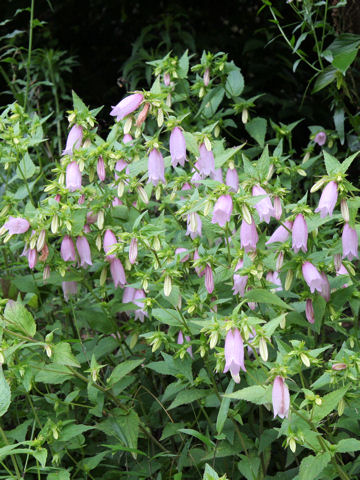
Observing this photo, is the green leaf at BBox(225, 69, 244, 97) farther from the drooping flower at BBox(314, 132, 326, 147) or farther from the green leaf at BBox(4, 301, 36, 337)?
the green leaf at BBox(4, 301, 36, 337)

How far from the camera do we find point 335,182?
6.42ft

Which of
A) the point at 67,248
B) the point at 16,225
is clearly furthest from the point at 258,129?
the point at 16,225

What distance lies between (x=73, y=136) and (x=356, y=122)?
1913 mm

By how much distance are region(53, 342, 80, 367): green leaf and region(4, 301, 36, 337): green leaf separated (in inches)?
4.0

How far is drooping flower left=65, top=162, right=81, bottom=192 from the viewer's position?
2.26 meters

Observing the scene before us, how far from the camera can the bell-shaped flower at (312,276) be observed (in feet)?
6.65

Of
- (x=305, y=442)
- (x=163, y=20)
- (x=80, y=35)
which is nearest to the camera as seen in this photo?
(x=305, y=442)

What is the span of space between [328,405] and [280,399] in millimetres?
267

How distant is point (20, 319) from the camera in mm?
2111

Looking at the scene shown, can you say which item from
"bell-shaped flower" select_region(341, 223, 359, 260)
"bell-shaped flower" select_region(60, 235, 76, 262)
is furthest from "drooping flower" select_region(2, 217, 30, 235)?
"bell-shaped flower" select_region(341, 223, 359, 260)

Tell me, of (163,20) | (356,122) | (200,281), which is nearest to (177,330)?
(200,281)

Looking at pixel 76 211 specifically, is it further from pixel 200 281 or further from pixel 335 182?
pixel 335 182

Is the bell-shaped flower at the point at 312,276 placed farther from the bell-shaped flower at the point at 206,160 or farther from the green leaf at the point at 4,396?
the green leaf at the point at 4,396

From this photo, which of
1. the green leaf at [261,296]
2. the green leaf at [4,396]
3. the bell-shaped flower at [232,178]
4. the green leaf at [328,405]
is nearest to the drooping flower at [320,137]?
the bell-shaped flower at [232,178]
